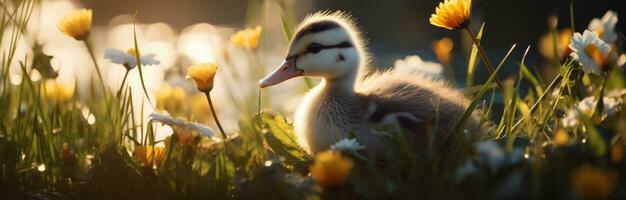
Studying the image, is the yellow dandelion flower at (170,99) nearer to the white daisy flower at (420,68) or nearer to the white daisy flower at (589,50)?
the white daisy flower at (420,68)

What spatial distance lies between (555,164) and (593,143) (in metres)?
0.13

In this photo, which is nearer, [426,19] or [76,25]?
[76,25]

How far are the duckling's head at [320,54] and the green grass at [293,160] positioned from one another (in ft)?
0.73

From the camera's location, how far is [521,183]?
8.18 feet

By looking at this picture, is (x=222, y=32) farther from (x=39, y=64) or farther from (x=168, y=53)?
(x=39, y=64)

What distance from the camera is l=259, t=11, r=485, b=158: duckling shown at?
12.0 feet

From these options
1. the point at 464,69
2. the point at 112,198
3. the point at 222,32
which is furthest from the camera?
the point at 222,32

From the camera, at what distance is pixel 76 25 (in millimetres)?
3854

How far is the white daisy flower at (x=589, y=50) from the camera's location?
10.5 ft

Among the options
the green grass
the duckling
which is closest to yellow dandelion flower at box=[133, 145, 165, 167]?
the green grass

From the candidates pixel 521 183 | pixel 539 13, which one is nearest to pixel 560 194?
pixel 521 183

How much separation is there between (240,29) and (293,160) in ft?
35.1

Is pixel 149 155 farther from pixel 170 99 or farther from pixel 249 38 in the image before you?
pixel 170 99

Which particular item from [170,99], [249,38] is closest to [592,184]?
[249,38]
